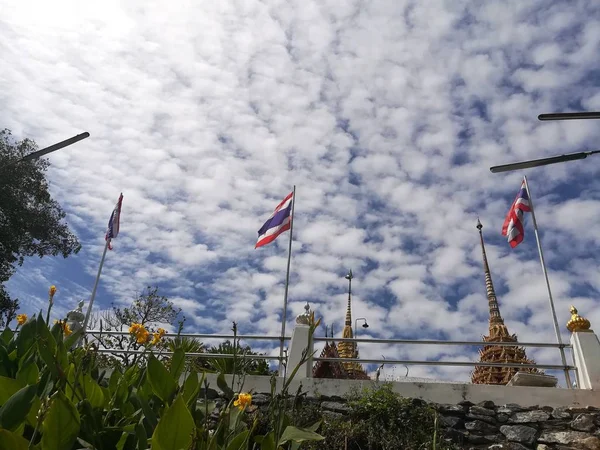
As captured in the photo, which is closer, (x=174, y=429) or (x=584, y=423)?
(x=174, y=429)

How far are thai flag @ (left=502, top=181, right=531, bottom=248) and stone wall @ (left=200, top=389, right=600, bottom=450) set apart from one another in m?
4.26

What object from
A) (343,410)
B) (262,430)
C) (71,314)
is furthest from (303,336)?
(71,314)

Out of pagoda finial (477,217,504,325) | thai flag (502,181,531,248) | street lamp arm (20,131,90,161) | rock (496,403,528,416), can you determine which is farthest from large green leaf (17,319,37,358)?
pagoda finial (477,217,504,325)

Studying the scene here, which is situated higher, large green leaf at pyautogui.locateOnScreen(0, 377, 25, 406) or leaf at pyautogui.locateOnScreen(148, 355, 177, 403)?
leaf at pyautogui.locateOnScreen(148, 355, 177, 403)

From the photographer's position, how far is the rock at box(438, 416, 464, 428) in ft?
22.3

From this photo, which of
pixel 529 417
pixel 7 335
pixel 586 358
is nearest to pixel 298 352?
pixel 529 417

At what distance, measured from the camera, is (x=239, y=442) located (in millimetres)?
1684

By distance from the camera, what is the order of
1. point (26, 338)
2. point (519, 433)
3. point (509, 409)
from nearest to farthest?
point (26, 338) < point (519, 433) < point (509, 409)

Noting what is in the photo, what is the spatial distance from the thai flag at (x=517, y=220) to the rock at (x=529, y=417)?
4.30 metres

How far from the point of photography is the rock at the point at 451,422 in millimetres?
6809

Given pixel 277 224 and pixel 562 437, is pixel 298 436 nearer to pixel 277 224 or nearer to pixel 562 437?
pixel 562 437

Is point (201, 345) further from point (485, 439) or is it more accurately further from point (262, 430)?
point (485, 439)

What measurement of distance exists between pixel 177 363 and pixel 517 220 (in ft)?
32.5

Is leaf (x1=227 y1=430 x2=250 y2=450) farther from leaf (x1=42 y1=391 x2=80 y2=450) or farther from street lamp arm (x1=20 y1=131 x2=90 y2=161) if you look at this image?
street lamp arm (x1=20 y1=131 x2=90 y2=161)
